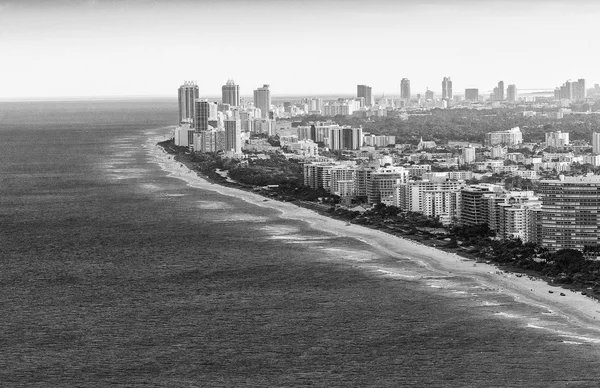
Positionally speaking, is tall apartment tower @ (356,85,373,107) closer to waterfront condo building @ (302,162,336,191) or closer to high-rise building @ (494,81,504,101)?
high-rise building @ (494,81,504,101)

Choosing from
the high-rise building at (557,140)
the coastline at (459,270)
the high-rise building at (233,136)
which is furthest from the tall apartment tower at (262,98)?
the coastline at (459,270)

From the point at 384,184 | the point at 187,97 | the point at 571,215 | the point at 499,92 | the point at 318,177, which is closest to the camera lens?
the point at 571,215

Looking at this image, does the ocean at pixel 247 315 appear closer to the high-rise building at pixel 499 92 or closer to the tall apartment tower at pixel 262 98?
the tall apartment tower at pixel 262 98

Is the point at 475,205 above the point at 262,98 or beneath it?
beneath

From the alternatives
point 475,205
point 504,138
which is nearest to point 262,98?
point 504,138

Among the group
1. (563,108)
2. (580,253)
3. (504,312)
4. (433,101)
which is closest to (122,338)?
(504,312)

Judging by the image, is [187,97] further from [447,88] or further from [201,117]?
[447,88]
